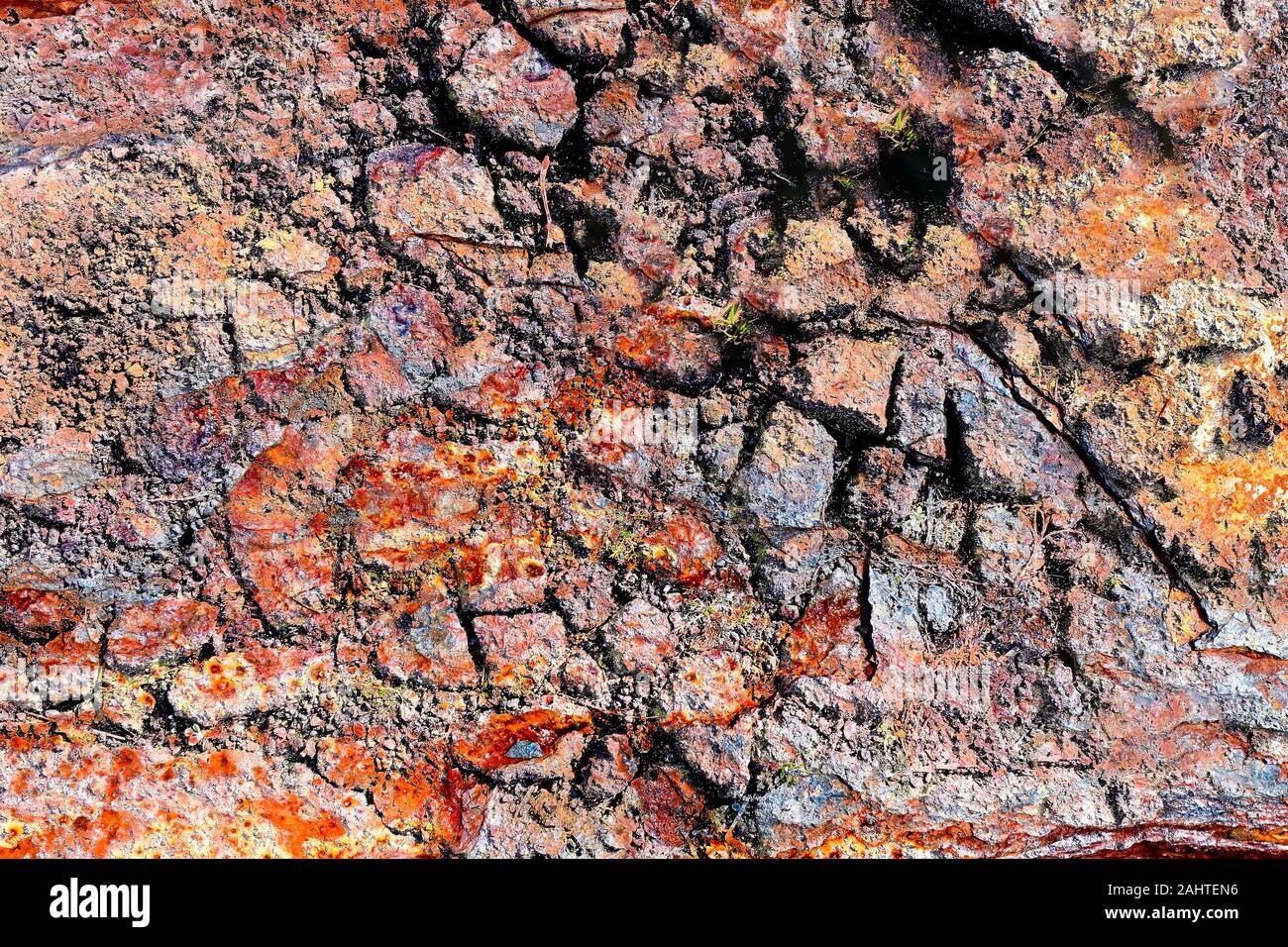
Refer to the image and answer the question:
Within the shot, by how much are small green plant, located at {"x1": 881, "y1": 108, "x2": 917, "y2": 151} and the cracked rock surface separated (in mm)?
23

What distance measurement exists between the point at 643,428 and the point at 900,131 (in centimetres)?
95

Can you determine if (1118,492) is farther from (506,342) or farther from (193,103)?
(193,103)

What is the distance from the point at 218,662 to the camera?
78.9 inches

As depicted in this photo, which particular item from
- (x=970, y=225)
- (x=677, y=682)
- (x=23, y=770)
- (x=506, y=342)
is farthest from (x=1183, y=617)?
(x=23, y=770)

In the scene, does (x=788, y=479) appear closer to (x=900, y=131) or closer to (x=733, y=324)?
(x=733, y=324)

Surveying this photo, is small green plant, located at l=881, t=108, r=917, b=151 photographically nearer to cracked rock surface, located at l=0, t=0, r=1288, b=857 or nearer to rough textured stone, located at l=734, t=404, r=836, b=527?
cracked rock surface, located at l=0, t=0, r=1288, b=857

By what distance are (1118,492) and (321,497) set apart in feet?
5.93

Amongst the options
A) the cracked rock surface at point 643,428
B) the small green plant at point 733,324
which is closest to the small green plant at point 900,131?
the cracked rock surface at point 643,428

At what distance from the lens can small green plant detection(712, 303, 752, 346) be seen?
221cm

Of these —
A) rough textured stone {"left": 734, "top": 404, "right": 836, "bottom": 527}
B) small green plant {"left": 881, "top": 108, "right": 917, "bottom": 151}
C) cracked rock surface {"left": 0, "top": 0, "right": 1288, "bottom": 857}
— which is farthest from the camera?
small green plant {"left": 881, "top": 108, "right": 917, "bottom": 151}

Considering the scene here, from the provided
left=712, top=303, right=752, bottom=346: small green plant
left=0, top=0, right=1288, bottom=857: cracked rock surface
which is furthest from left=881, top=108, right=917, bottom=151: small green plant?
left=712, top=303, right=752, bottom=346: small green plant

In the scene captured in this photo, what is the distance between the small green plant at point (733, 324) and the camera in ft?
7.27

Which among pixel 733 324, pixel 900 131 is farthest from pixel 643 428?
pixel 900 131

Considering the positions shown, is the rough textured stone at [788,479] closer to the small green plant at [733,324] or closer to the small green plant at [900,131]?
the small green plant at [733,324]
